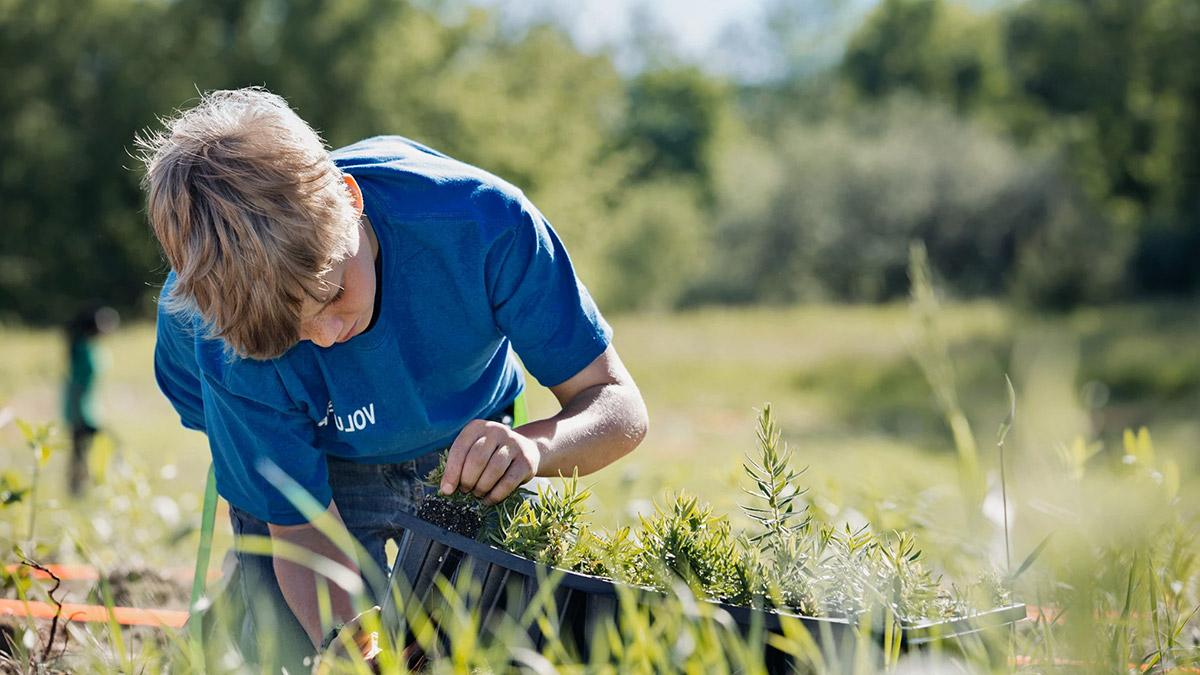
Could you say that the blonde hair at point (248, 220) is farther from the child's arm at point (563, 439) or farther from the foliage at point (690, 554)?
the foliage at point (690, 554)

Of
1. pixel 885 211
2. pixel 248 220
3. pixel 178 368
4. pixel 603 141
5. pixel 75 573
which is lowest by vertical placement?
pixel 75 573

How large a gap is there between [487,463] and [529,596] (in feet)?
0.78

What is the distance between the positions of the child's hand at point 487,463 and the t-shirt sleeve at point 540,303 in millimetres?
467

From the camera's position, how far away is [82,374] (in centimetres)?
795

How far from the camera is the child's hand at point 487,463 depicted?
1825mm

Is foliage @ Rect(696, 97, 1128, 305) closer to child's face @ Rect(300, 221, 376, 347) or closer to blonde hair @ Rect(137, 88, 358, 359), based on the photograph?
child's face @ Rect(300, 221, 376, 347)

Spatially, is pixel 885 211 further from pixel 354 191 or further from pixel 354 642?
pixel 354 642

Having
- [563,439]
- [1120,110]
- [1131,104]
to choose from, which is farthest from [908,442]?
[1120,110]

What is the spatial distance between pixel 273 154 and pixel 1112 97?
34.1 metres

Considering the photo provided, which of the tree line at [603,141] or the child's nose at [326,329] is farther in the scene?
the tree line at [603,141]

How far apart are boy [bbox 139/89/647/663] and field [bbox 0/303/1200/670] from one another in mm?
375

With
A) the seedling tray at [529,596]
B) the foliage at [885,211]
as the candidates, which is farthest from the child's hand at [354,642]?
the foliage at [885,211]

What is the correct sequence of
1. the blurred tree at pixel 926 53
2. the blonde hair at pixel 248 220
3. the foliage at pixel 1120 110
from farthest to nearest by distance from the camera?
the blurred tree at pixel 926 53 → the foliage at pixel 1120 110 → the blonde hair at pixel 248 220

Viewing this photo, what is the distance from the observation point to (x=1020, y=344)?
5.78 feet
